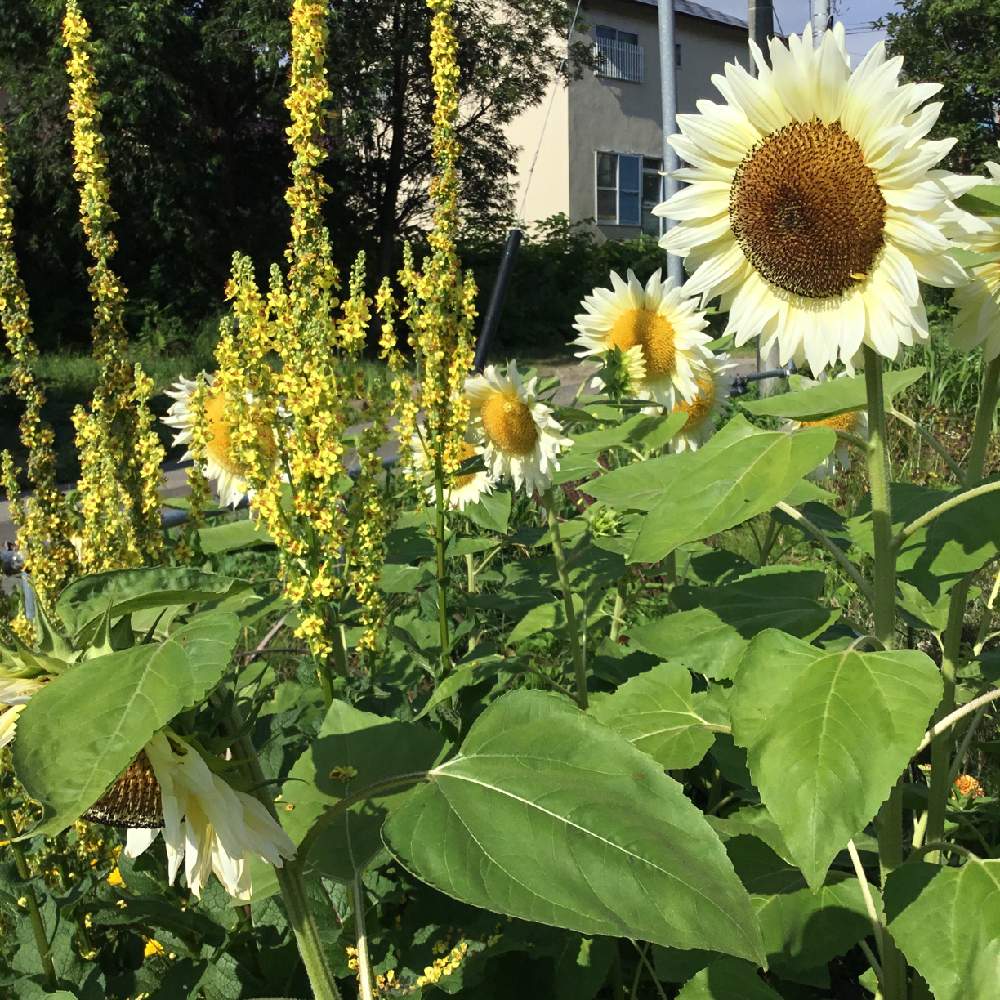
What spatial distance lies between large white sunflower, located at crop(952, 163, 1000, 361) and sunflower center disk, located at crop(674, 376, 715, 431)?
134 centimetres

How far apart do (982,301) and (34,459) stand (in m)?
1.43

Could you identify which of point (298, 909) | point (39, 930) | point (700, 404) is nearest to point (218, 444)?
point (700, 404)

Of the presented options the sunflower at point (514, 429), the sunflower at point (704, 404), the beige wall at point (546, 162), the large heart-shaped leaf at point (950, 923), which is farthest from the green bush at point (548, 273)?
the large heart-shaped leaf at point (950, 923)

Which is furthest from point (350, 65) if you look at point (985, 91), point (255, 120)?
point (985, 91)

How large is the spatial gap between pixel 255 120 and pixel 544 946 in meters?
19.7

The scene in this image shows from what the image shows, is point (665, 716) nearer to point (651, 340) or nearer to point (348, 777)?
point (348, 777)

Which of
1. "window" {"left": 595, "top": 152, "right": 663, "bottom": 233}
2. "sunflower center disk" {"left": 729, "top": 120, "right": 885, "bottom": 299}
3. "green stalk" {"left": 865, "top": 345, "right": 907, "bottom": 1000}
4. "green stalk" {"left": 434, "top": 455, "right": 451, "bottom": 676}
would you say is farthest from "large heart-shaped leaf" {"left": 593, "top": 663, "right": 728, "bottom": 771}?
"window" {"left": 595, "top": 152, "right": 663, "bottom": 233}

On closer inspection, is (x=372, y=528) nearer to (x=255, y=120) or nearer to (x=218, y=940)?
(x=218, y=940)

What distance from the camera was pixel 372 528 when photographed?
199cm

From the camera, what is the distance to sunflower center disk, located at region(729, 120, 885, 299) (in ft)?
4.79

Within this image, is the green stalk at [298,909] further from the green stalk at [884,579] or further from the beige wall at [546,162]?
the beige wall at [546,162]

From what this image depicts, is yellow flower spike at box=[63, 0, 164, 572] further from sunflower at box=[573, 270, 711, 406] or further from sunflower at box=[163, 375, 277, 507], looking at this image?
sunflower at box=[573, 270, 711, 406]

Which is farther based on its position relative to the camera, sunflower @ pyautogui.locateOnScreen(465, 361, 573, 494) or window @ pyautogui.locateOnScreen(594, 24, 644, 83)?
window @ pyautogui.locateOnScreen(594, 24, 644, 83)

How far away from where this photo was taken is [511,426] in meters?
2.67
